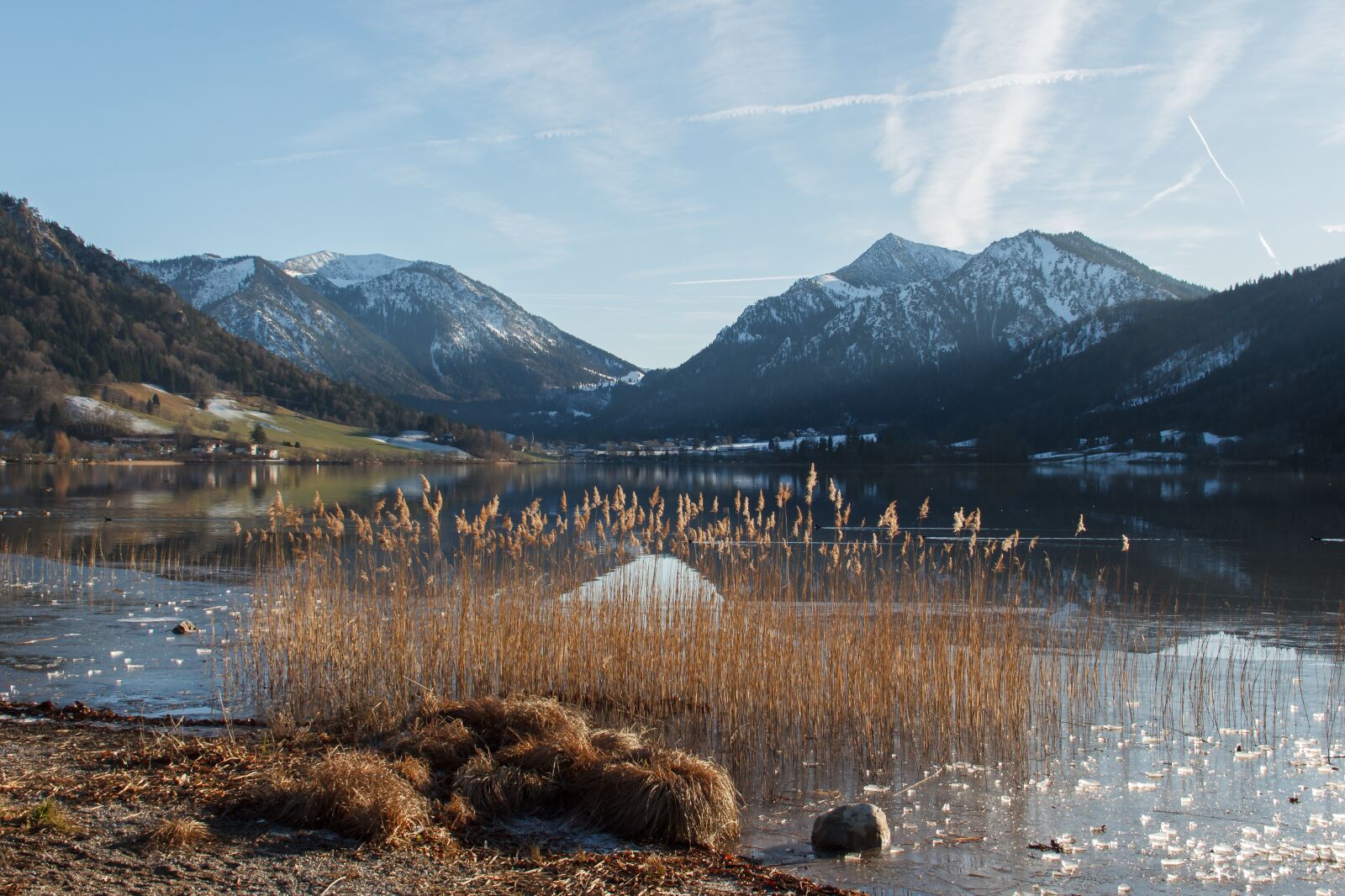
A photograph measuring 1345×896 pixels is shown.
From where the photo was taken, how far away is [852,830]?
900 centimetres

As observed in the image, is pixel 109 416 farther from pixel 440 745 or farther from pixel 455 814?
pixel 455 814

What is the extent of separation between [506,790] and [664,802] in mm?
1650

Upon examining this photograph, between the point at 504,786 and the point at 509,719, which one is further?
the point at 509,719

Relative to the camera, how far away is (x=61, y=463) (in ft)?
387

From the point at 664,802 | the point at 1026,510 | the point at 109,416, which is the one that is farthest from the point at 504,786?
the point at 109,416

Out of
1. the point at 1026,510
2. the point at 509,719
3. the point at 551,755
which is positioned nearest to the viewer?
the point at 551,755

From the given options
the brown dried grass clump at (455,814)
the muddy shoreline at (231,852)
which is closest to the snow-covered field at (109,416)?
the muddy shoreline at (231,852)

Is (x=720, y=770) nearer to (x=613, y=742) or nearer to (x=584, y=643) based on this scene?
(x=613, y=742)

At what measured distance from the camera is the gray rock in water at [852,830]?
8.99m

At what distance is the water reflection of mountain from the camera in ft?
99.5

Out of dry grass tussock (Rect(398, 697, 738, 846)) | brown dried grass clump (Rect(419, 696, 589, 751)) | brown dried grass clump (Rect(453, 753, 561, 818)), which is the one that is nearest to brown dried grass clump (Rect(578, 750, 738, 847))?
dry grass tussock (Rect(398, 697, 738, 846))

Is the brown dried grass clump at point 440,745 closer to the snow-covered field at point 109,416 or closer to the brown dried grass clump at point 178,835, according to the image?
the brown dried grass clump at point 178,835

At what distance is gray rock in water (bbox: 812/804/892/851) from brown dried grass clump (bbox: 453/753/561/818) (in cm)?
256

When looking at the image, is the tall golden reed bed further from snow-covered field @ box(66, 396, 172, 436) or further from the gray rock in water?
snow-covered field @ box(66, 396, 172, 436)
